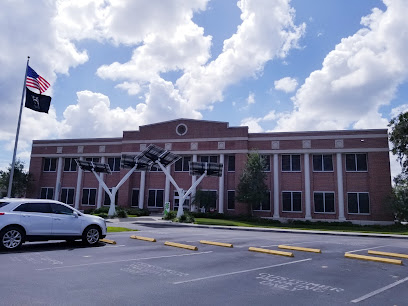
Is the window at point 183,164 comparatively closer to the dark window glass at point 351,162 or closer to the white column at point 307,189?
the white column at point 307,189

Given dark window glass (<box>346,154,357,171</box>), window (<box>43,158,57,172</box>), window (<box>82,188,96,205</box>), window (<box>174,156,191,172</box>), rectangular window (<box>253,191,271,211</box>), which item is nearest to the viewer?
dark window glass (<box>346,154,357,171</box>)

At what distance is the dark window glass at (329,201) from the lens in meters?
33.2

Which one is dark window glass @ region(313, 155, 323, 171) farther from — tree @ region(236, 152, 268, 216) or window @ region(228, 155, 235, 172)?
window @ region(228, 155, 235, 172)

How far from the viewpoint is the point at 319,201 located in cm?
3366

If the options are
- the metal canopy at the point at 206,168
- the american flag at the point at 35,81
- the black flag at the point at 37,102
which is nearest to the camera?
the black flag at the point at 37,102

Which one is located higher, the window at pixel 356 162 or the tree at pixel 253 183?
the window at pixel 356 162

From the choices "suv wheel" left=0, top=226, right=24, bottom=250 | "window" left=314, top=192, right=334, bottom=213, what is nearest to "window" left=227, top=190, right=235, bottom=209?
"window" left=314, top=192, right=334, bottom=213

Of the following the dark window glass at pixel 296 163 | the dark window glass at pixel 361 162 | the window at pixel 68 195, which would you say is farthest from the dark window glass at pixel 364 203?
the window at pixel 68 195

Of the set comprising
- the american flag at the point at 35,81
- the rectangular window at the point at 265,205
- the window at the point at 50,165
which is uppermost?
the american flag at the point at 35,81

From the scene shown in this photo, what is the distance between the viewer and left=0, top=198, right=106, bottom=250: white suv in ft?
34.7

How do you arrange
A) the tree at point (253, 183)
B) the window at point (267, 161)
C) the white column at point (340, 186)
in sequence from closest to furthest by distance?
1. the tree at point (253, 183)
2. the white column at point (340, 186)
3. the window at point (267, 161)

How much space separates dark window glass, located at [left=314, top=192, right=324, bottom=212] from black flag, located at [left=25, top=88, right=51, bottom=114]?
25537mm

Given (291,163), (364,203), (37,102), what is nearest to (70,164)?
(37,102)

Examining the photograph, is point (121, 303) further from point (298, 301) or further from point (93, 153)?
point (93, 153)
